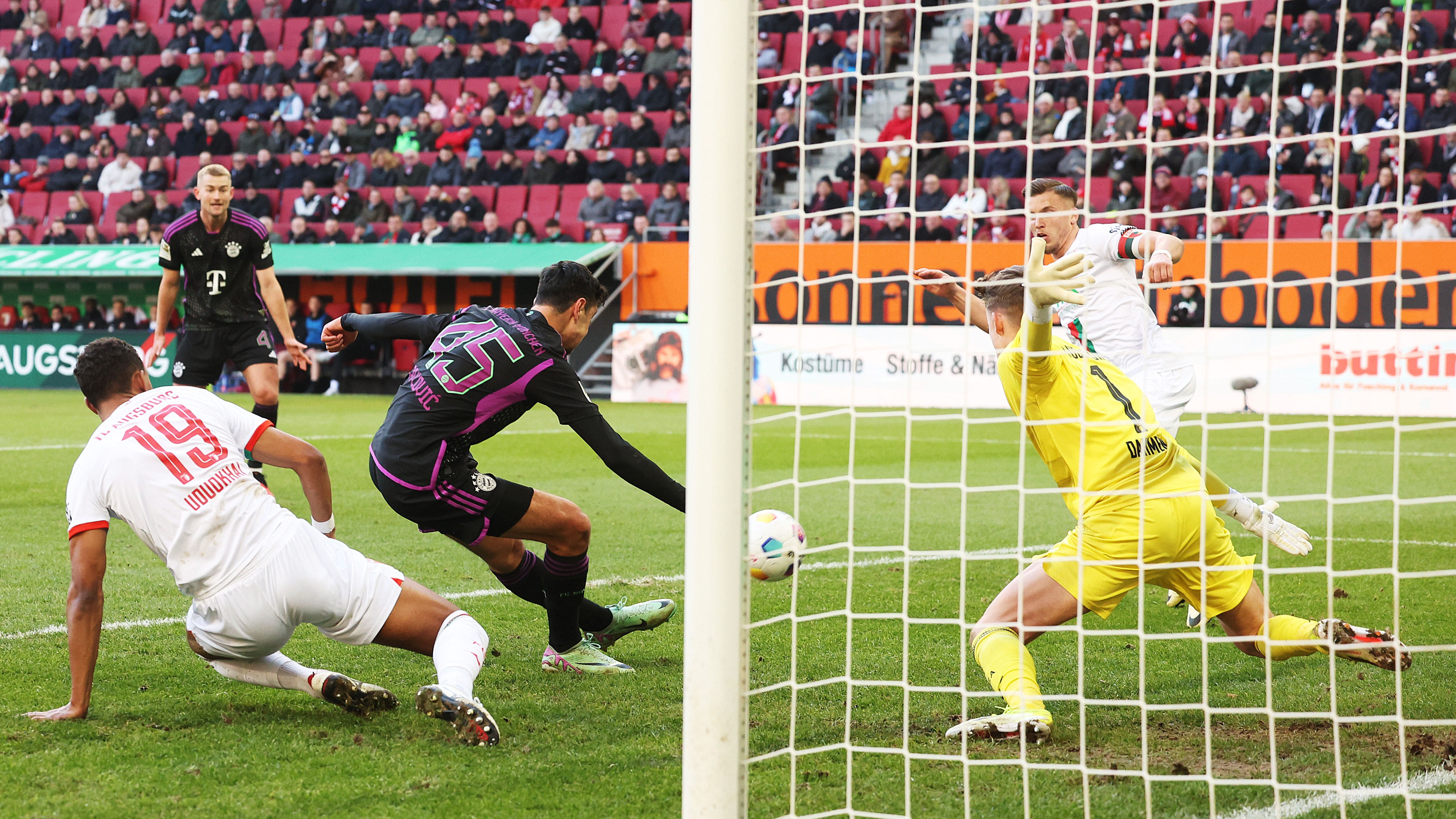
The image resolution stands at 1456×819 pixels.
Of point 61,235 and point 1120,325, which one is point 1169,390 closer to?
point 1120,325

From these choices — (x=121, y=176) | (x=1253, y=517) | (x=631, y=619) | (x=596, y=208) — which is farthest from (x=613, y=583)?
(x=121, y=176)

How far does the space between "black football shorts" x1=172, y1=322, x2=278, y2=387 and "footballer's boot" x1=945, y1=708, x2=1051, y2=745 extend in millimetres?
6198

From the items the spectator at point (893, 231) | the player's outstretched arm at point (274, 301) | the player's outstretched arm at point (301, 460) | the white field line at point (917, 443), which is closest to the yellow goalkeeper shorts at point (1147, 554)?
the player's outstretched arm at point (301, 460)

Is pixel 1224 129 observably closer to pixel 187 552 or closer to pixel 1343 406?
pixel 1343 406

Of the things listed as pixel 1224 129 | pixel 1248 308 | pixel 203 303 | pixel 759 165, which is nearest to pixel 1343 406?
pixel 1248 308

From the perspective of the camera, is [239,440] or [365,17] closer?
[239,440]

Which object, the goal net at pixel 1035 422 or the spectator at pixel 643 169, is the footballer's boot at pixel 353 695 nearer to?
the goal net at pixel 1035 422

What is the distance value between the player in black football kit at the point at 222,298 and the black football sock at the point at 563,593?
4.26 metres

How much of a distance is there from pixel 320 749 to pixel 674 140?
19.0 m

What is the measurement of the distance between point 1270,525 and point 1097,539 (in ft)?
6.61

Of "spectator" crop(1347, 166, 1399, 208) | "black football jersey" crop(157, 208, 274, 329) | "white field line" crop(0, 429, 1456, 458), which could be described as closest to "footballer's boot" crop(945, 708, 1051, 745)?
"black football jersey" crop(157, 208, 274, 329)

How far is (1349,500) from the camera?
10.9 feet

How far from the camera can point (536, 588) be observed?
4.74 meters

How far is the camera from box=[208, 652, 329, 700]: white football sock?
4035 millimetres
